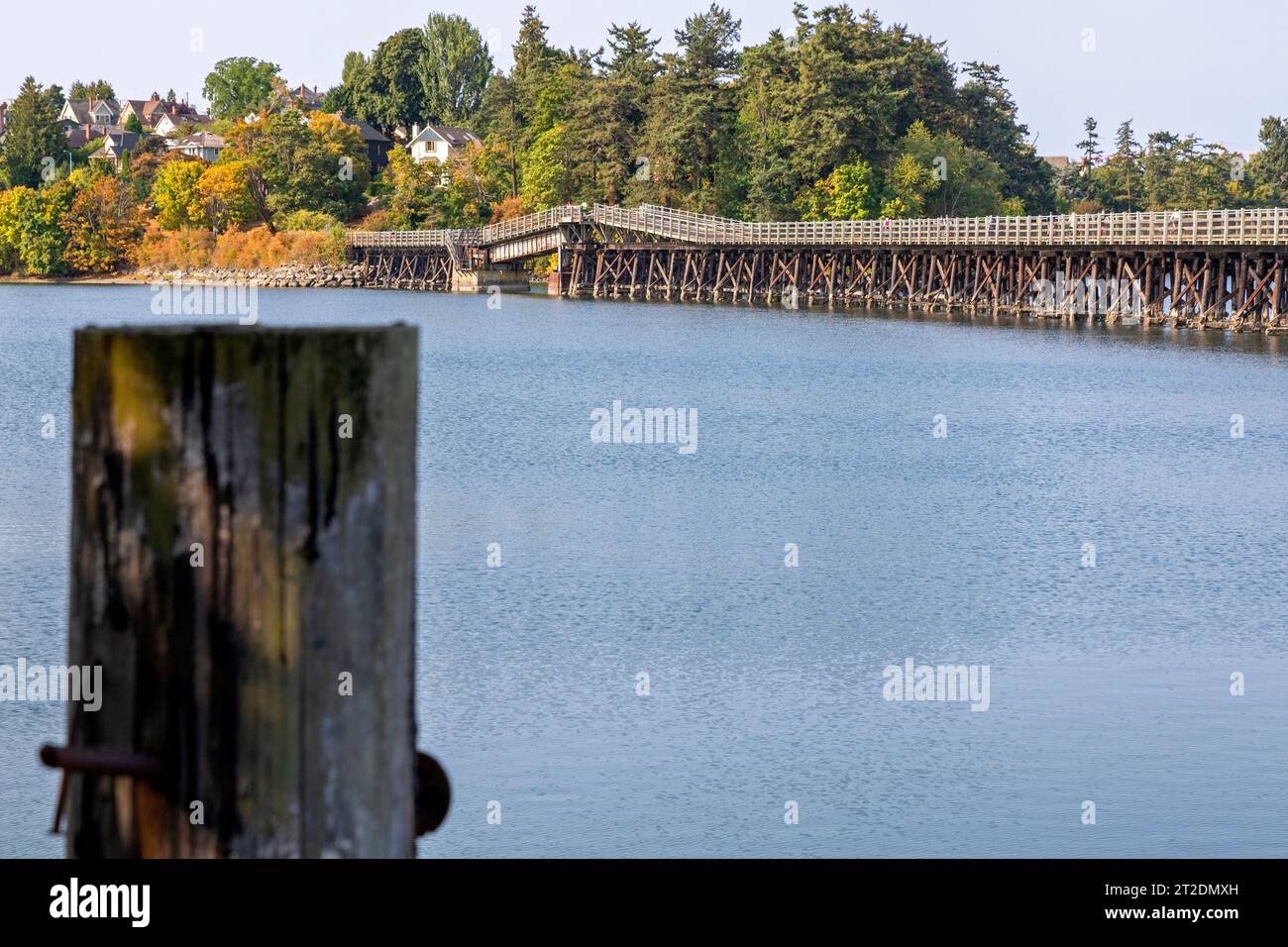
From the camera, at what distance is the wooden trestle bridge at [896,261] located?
4953 cm

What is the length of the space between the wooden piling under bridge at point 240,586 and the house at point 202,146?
13171cm

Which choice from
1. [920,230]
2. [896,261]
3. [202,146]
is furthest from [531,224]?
[202,146]

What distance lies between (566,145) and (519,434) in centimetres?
6523

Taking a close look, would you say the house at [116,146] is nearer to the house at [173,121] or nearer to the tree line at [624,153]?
the tree line at [624,153]

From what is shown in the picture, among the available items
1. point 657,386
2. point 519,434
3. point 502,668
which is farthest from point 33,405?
point 502,668

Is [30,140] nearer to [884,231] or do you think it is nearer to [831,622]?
[884,231]

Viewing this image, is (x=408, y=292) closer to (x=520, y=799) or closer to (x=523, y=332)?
(x=523, y=332)

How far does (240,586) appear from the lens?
2.29 m

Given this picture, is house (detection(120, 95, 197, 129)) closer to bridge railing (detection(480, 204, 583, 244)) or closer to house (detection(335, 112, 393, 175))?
house (detection(335, 112, 393, 175))

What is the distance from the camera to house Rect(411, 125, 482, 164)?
12775 cm

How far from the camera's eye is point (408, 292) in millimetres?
93625

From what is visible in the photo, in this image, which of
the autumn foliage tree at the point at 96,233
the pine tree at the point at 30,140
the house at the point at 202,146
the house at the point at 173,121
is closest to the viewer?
the autumn foliage tree at the point at 96,233

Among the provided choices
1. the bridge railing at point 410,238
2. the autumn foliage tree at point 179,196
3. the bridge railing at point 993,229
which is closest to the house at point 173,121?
the autumn foliage tree at point 179,196
